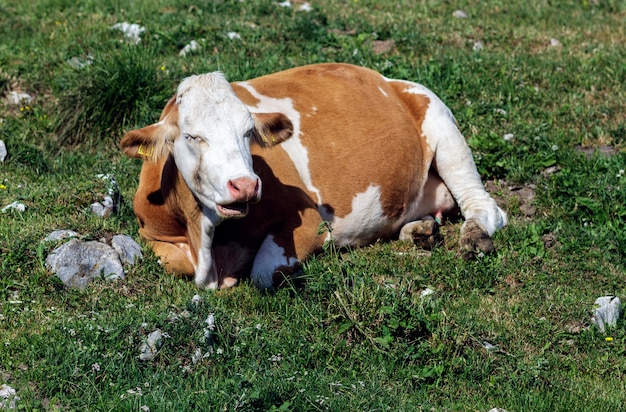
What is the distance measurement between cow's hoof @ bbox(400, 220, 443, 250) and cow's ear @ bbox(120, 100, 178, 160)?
2.49m

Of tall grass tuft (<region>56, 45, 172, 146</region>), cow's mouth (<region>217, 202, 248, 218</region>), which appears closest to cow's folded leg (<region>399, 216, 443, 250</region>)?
cow's mouth (<region>217, 202, 248, 218</region>)

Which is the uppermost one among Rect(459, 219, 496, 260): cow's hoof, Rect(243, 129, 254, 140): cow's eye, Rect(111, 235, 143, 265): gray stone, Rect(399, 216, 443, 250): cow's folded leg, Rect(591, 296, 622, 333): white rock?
Rect(243, 129, 254, 140): cow's eye

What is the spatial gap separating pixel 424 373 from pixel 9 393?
2.60 meters

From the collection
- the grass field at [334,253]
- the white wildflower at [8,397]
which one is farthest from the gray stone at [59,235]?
the white wildflower at [8,397]

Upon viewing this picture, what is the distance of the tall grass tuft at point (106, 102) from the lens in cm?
986

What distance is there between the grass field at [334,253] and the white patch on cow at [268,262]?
11cm

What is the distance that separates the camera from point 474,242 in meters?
8.06

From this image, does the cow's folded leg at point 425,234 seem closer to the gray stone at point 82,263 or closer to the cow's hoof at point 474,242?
the cow's hoof at point 474,242

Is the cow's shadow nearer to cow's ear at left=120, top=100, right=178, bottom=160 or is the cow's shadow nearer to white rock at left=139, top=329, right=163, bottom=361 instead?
cow's ear at left=120, top=100, right=178, bottom=160

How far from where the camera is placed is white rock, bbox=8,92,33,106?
1034 cm

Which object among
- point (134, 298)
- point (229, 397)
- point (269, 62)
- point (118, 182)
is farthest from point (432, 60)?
point (229, 397)

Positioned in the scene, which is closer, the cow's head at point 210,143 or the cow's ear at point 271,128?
the cow's head at point 210,143

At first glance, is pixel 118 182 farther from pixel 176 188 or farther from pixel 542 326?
pixel 542 326

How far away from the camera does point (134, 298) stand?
692cm
